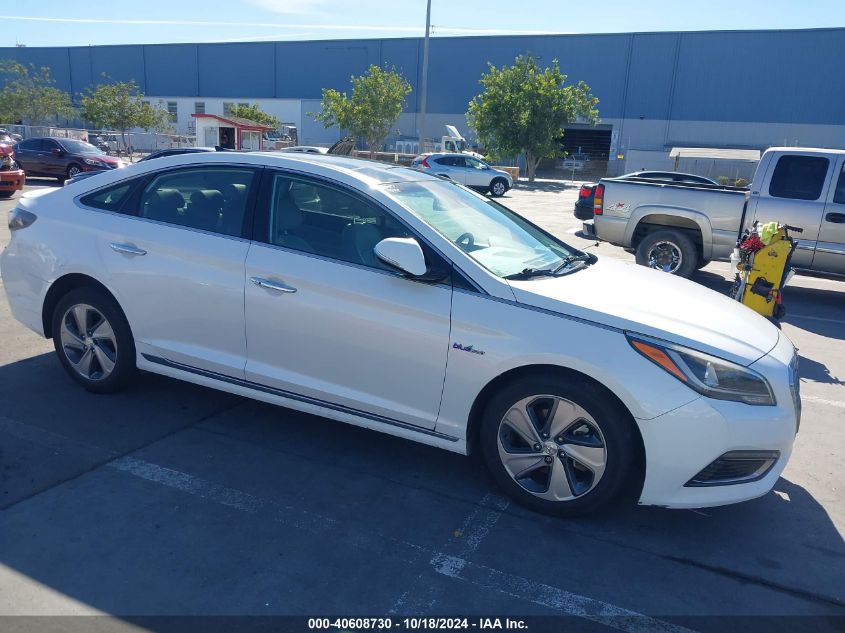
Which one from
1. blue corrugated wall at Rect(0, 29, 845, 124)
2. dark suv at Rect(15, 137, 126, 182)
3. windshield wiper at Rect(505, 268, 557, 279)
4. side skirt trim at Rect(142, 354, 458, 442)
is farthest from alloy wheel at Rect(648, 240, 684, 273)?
blue corrugated wall at Rect(0, 29, 845, 124)

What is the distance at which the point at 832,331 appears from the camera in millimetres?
7848

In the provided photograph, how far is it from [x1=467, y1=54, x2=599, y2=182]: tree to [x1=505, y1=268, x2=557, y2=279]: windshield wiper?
35901 mm

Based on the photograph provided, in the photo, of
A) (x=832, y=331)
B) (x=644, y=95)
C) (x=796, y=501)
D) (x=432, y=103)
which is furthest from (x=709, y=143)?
(x=796, y=501)

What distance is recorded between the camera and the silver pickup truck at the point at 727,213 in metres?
8.90

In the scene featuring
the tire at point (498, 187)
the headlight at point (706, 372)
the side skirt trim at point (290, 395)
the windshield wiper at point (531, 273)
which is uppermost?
the windshield wiper at point (531, 273)

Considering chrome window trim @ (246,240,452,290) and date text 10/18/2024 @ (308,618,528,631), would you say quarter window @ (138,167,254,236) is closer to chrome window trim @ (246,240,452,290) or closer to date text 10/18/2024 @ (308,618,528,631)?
chrome window trim @ (246,240,452,290)

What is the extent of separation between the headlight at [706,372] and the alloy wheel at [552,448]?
43 cm

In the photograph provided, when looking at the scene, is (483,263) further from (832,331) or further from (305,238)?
(832,331)

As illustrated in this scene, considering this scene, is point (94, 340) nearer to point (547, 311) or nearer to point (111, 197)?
point (111, 197)

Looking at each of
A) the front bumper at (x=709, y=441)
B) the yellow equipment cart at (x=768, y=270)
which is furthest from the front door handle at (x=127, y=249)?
the yellow equipment cart at (x=768, y=270)

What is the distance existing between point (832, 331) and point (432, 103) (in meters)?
52.6

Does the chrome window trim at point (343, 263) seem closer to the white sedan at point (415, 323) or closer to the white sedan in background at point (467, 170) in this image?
the white sedan at point (415, 323)

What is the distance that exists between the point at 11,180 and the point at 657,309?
56.6 ft

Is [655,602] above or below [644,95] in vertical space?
below
